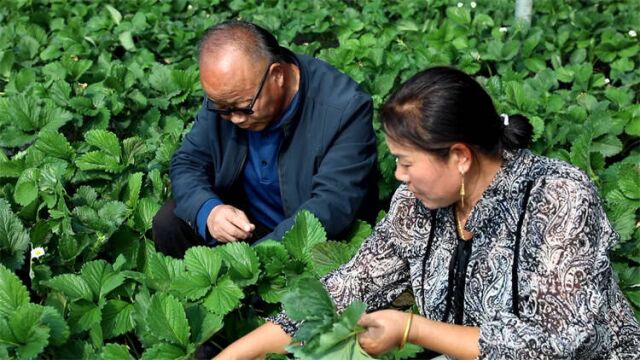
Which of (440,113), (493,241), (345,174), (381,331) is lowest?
(345,174)

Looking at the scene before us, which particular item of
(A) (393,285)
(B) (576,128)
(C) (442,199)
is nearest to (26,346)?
(A) (393,285)

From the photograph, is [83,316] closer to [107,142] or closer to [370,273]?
[370,273]

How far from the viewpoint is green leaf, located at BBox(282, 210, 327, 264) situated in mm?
2650

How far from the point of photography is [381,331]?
6.27 ft

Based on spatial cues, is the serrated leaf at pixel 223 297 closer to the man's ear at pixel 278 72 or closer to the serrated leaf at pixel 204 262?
the serrated leaf at pixel 204 262

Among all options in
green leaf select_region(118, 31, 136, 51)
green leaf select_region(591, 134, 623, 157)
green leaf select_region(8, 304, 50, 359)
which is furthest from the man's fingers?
green leaf select_region(118, 31, 136, 51)

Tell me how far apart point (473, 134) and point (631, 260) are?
1328 millimetres

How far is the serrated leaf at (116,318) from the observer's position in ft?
8.11

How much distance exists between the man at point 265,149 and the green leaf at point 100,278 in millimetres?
441

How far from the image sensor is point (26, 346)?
7.28ft

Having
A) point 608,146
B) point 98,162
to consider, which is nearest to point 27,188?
point 98,162

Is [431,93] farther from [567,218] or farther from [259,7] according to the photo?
[259,7]

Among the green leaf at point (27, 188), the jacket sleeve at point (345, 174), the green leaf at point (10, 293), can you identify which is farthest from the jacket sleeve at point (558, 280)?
the green leaf at point (27, 188)

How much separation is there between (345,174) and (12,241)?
1.09 meters
